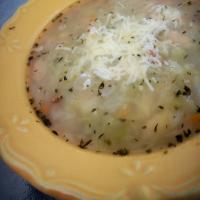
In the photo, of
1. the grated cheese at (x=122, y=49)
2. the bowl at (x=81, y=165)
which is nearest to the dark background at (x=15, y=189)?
the bowl at (x=81, y=165)

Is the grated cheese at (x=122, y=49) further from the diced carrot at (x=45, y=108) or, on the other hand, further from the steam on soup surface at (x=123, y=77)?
the diced carrot at (x=45, y=108)

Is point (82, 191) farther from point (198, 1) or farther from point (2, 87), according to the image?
point (198, 1)

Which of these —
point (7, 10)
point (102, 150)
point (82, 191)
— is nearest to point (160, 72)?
point (102, 150)

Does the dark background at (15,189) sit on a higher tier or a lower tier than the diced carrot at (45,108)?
lower

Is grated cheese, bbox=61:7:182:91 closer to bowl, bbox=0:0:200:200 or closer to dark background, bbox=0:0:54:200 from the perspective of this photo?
bowl, bbox=0:0:200:200

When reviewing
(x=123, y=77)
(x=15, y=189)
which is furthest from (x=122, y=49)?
(x=15, y=189)

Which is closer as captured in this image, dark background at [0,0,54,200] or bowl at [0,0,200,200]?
bowl at [0,0,200,200]

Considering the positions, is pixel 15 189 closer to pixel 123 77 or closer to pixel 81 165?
pixel 81 165

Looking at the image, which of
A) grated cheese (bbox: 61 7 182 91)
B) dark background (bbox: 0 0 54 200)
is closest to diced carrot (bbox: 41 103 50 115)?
grated cheese (bbox: 61 7 182 91)
